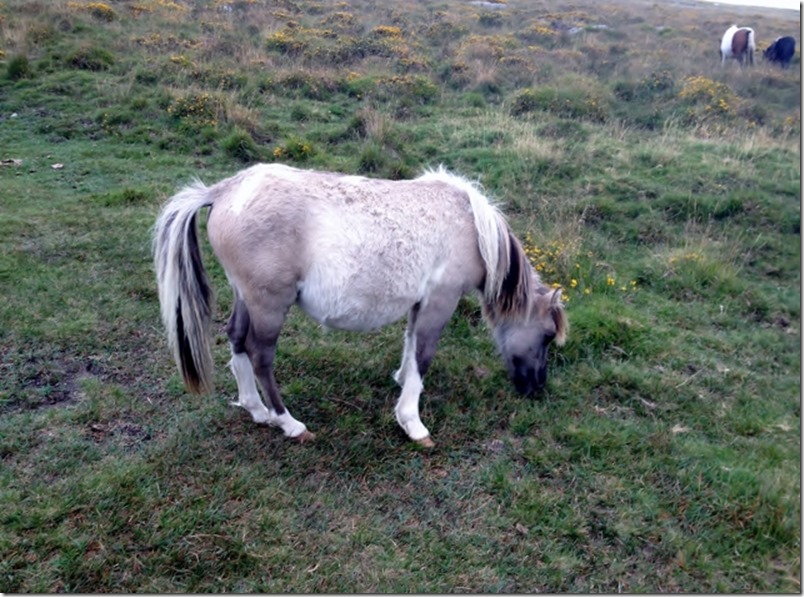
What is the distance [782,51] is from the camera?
15469 millimetres

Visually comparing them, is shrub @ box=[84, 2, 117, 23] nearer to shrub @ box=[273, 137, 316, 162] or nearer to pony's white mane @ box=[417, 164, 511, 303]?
shrub @ box=[273, 137, 316, 162]

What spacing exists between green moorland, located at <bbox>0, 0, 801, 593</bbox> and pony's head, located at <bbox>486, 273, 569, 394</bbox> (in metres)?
0.21

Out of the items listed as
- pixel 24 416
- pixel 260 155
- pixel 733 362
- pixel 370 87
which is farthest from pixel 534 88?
pixel 24 416

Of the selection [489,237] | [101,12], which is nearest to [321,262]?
[489,237]

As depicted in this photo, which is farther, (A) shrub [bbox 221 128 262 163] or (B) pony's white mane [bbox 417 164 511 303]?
(A) shrub [bbox 221 128 262 163]

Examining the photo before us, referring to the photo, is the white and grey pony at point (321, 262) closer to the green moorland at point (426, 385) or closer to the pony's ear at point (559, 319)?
the pony's ear at point (559, 319)

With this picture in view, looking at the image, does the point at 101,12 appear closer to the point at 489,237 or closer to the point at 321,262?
the point at 321,262

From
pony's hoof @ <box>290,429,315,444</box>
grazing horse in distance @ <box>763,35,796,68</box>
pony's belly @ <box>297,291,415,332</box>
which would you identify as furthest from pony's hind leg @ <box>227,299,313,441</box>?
grazing horse in distance @ <box>763,35,796,68</box>

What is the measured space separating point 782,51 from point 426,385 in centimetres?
1602

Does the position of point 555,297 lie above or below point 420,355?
above

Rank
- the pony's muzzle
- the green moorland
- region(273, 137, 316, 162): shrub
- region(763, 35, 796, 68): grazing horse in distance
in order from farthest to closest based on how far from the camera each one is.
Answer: region(763, 35, 796, 68): grazing horse in distance → region(273, 137, 316, 162): shrub → the pony's muzzle → the green moorland

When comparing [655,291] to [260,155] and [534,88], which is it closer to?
[260,155]

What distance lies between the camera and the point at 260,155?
856cm

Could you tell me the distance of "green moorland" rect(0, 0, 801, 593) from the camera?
314cm
